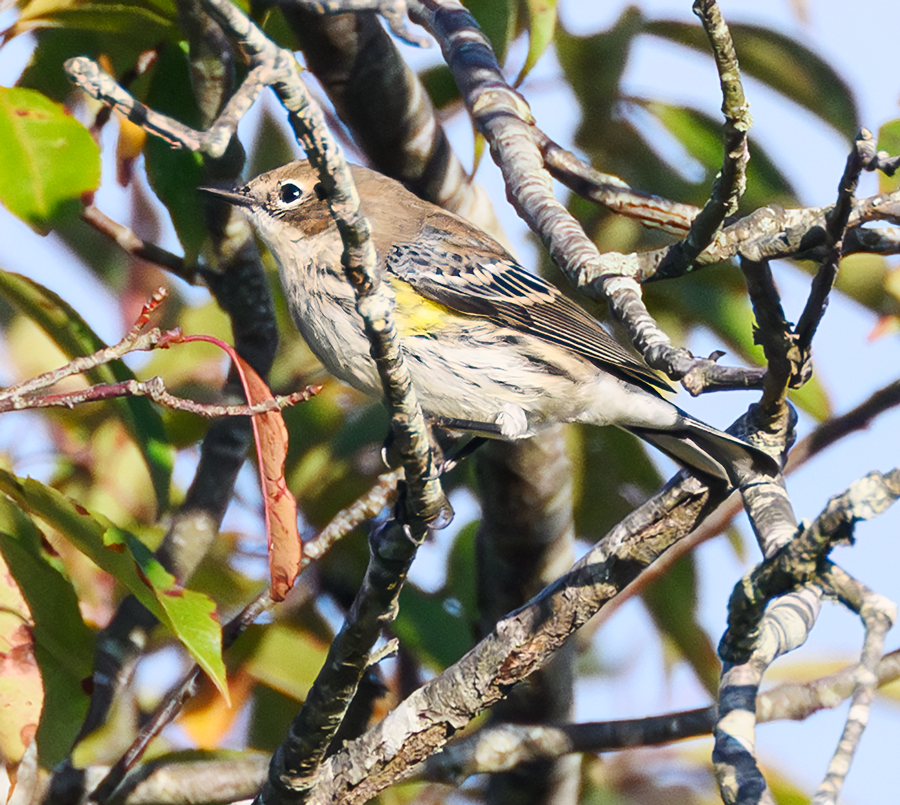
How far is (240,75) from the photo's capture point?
117 inches

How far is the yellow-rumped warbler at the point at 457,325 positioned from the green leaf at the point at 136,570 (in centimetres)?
64

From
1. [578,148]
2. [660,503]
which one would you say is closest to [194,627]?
[660,503]

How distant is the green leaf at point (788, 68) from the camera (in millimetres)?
2895

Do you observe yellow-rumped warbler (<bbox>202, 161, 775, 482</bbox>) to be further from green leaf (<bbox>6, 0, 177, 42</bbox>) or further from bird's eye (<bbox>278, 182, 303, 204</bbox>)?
green leaf (<bbox>6, 0, 177, 42</bbox>)

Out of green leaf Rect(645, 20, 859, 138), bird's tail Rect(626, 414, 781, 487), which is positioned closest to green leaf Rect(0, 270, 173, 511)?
bird's tail Rect(626, 414, 781, 487)

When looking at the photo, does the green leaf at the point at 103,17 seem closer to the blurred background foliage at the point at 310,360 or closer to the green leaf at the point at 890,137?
the blurred background foliage at the point at 310,360

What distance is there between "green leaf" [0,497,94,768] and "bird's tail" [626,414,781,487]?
1.47 m

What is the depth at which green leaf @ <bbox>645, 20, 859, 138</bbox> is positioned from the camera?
114 inches

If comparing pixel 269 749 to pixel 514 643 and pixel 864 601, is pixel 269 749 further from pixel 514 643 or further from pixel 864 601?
pixel 864 601

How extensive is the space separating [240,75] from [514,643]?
6.61ft

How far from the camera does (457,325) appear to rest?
239cm

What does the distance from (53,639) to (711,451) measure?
156 centimetres

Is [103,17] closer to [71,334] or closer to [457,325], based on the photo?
[71,334]

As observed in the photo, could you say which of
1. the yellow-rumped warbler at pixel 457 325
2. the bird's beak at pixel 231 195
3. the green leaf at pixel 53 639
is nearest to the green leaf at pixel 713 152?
the yellow-rumped warbler at pixel 457 325
